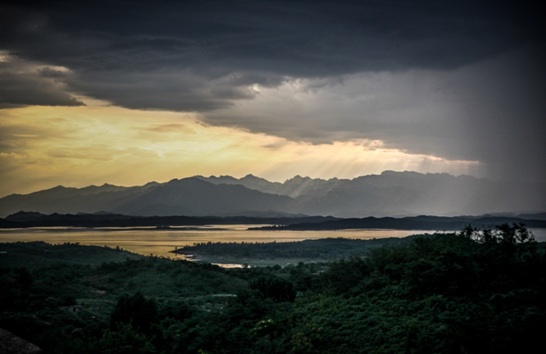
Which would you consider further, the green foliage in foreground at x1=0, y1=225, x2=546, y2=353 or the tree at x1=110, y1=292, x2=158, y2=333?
the tree at x1=110, y1=292, x2=158, y2=333

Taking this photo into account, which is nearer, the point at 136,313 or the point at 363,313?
the point at 363,313

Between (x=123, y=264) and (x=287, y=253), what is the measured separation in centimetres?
5236

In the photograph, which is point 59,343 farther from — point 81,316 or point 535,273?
point 535,273

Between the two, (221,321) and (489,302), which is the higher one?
(489,302)

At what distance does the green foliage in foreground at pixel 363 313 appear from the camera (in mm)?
24891

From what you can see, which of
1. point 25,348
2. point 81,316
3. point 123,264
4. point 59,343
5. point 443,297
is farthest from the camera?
point 123,264

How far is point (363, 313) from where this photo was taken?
2978 cm

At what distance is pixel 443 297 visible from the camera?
29500 mm

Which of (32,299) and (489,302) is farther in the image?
(32,299)

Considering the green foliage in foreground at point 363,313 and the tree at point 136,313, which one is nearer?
the green foliage in foreground at point 363,313

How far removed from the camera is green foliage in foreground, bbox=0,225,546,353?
2489cm

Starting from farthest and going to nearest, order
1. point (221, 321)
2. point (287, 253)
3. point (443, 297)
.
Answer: point (287, 253), point (221, 321), point (443, 297)

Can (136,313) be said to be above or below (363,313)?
below

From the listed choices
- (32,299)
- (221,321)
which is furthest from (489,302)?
(32,299)
